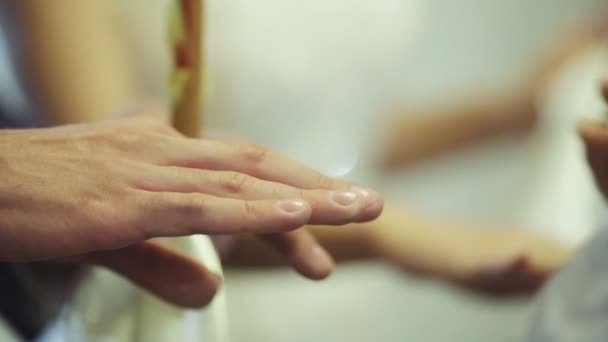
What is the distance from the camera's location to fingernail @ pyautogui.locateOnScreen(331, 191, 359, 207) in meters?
0.26

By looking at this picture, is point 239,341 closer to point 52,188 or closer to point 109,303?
point 109,303

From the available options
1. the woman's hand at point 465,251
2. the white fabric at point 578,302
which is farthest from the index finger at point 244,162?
the woman's hand at point 465,251

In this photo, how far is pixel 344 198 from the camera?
10.4 inches

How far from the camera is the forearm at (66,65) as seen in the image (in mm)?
562

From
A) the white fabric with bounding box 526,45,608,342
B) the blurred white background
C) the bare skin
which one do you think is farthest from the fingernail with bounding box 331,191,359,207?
the bare skin

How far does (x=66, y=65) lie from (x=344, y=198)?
0.42 m

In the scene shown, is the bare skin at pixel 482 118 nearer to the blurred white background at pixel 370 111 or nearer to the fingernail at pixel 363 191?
the blurred white background at pixel 370 111

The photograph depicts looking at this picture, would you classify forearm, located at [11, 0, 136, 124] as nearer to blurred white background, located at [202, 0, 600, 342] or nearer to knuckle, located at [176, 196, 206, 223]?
blurred white background, located at [202, 0, 600, 342]

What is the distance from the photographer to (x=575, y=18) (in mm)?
1059

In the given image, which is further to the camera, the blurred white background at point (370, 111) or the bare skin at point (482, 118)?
the bare skin at point (482, 118)

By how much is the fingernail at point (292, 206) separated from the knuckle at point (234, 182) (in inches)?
0.9

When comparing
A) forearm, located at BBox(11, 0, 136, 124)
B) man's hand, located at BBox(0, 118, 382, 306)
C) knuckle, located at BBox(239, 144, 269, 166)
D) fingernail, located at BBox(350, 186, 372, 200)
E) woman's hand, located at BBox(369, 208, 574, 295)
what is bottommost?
→ forearm, located at BBox(11, 0, 136, 124)

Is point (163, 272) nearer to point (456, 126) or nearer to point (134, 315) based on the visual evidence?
point (134, 315)

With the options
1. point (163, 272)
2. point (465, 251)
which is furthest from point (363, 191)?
point (465, 251)
